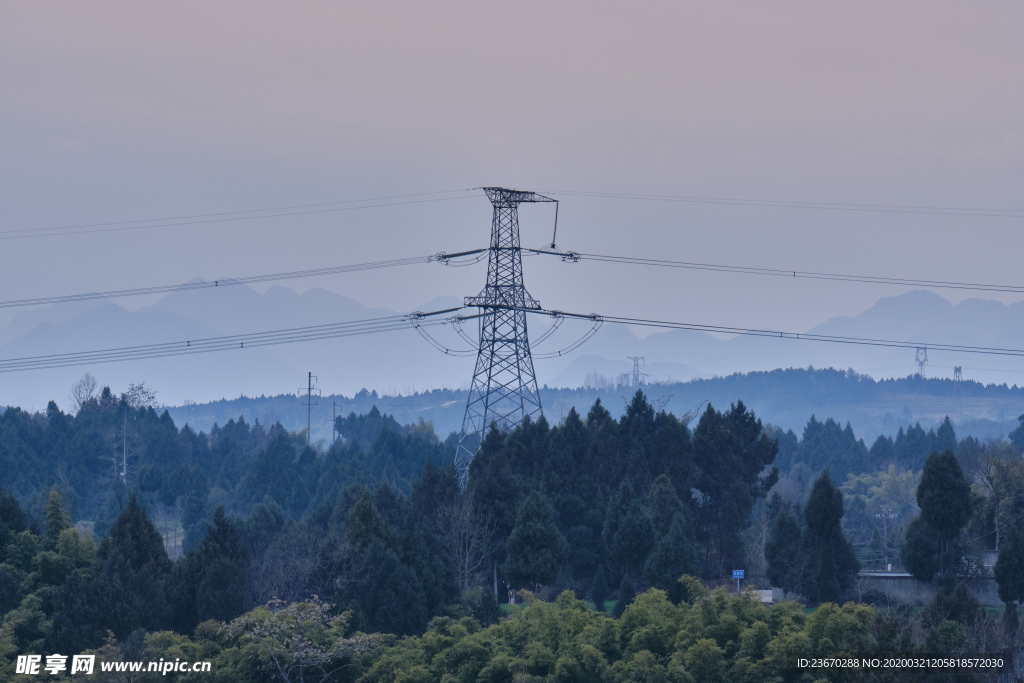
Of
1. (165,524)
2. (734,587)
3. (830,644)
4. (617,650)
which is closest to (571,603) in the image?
(617,650)

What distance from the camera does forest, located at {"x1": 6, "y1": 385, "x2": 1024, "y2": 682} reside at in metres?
31.3

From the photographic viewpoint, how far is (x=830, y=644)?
95.2 ft

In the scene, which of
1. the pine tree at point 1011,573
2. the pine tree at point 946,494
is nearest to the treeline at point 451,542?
the pine tree at point 946,494

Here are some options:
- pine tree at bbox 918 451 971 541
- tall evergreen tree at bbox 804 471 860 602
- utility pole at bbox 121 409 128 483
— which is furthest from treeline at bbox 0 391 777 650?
utility pole at bbox 121 409 128 483

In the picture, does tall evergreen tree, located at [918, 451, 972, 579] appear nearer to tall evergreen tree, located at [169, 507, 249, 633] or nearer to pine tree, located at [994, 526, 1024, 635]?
pine tree, located at [994, 526, 1024, 635]

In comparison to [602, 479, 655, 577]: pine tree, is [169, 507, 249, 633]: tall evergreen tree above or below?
below

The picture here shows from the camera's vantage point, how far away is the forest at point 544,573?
31344mm

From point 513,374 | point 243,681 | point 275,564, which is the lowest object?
point 243,681

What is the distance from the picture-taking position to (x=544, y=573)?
43.5 meters

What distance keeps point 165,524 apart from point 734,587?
57694 mm

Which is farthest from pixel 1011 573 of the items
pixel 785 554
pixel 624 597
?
pixel 624 597

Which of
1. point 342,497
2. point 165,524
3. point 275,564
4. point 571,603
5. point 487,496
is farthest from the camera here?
point 165,524

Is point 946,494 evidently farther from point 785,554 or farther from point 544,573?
point 544,573

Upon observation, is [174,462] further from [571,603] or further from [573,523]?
[571,603]
